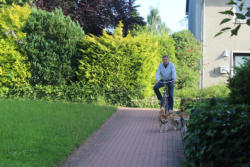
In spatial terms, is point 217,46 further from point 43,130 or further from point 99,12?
point 43,130

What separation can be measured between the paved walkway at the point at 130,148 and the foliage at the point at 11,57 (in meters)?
6.26

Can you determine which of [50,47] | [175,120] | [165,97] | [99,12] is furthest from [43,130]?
[99,12]

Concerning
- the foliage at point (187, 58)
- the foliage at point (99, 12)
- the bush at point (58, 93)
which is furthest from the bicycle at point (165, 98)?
the foliage at point (99, 12)

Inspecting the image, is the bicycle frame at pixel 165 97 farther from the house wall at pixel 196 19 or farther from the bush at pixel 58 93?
the house wall at pixel 196 19

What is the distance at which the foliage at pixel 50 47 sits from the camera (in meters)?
14.0

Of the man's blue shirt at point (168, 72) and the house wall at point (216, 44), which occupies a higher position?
the house wall at point (216, 44)

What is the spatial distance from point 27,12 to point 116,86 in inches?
207

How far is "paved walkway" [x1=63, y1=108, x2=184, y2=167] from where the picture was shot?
18.4ft

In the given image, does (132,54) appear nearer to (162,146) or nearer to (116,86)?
(116,86)

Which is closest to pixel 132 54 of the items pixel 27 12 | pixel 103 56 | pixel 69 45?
pixel 103 56

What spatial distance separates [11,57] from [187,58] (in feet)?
28.9

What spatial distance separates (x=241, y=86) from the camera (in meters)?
5.29

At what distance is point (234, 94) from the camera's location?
5363 mm

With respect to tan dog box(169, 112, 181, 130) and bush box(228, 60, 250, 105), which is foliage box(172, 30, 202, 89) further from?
bush box(228, 60, 250, 105)
